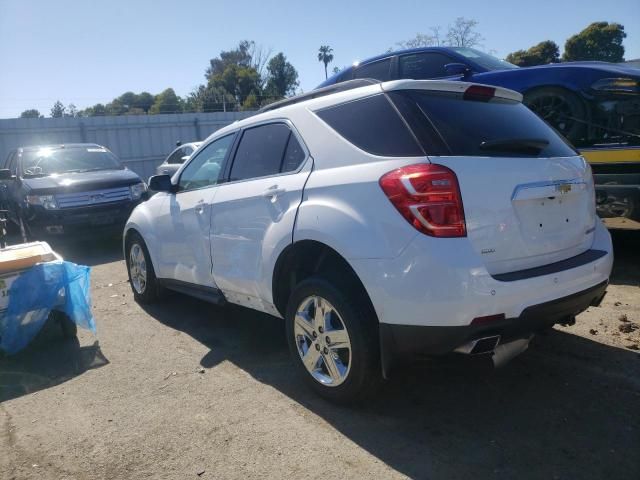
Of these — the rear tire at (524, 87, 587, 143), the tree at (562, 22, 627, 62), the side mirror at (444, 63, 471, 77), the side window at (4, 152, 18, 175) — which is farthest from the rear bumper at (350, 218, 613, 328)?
the tree at (562, 22, 627, 62)

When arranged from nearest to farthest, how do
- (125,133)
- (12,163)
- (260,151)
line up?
1. (260,151)
2. (12,163)
3. (125,133)

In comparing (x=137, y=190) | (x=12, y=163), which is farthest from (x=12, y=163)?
(x=137, y=190)

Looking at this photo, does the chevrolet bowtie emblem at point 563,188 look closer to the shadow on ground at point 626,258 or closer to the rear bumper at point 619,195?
the rear bumper at point 619,195

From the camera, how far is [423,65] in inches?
262

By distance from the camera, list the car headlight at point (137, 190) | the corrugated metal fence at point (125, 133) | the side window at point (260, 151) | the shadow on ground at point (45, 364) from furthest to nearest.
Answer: the corrugated metal fence at point (125, 133)
the car headlight at point (137, 190)
the shadow on ground at point (45, 364)
the side window at point (260, 151)

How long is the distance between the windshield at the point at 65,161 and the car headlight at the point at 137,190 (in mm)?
822

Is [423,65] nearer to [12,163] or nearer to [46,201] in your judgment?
[46,201]

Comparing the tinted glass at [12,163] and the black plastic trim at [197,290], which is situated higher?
the tinted glass at [12,163]

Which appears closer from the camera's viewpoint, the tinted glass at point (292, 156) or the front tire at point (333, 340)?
the front tire at point (333, 340)

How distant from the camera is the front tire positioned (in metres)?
2.85

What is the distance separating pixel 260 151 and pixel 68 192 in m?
5.56

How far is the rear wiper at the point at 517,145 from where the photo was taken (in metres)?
2.82

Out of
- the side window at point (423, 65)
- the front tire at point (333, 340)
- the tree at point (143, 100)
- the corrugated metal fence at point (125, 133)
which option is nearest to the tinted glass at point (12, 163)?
the corrugated metal fence at point (125, 133)

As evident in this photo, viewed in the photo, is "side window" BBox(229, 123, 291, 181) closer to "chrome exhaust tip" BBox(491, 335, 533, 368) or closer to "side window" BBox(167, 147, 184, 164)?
"chrome exhaust tip" BBox(491, 335, 533, 368)
